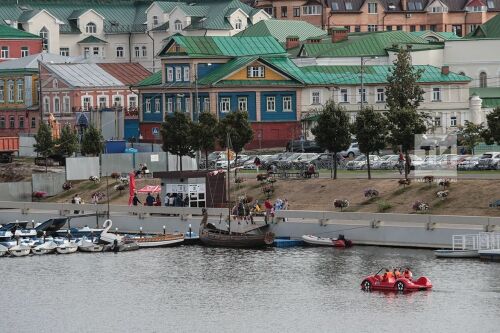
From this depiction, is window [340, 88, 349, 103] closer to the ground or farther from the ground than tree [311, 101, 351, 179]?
farther from the ground

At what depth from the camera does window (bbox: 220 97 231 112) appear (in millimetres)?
154000

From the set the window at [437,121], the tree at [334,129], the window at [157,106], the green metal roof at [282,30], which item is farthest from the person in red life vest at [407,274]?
the green metal roof at [282,30]

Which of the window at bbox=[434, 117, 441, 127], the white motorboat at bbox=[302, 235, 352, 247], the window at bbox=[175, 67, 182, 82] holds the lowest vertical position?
the white motorboat at bbox=[302, 235, 352, 247]

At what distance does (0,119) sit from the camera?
7136 inches

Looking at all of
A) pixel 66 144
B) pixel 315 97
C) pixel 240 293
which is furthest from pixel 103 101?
pixel 240 293

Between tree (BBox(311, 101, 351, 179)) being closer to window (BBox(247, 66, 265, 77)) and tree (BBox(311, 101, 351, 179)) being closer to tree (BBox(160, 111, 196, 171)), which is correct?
tree (BBox(160, 111, 196, 171))

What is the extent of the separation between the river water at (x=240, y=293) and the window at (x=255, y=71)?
48216mm

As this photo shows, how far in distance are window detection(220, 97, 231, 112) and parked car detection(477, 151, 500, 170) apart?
114 ft

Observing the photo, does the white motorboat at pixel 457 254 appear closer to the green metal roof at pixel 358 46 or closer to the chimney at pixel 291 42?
the green metal roof at pixel 358 46

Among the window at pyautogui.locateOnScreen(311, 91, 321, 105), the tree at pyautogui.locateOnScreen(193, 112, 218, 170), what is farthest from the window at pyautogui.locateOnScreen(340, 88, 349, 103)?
the tree at pyautogui.locateOnScreen(193, 112, 218, 170)

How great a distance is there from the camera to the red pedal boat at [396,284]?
290ft

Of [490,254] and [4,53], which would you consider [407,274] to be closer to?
[490,254]

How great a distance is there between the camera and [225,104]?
506 feet

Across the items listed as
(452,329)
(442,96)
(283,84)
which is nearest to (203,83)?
(283,84)
